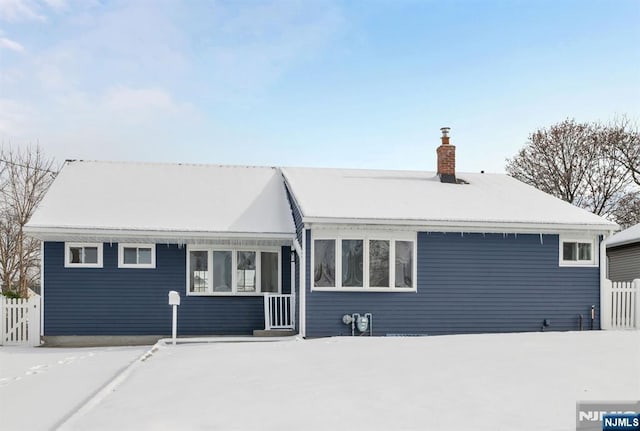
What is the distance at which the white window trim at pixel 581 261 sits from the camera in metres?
14.1

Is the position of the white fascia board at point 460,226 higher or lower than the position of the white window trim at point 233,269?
higher

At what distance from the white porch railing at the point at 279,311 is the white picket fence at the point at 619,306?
7.49 metres

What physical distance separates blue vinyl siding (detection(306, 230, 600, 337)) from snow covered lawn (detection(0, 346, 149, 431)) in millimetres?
4571

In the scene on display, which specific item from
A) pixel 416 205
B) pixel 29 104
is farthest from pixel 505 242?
pixel 29 104

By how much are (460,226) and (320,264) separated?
3.32 m

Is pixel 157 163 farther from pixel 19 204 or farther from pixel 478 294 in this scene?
pixel 19 204

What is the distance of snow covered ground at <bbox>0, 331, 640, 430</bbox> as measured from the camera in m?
6.08

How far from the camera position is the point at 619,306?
14.4 m

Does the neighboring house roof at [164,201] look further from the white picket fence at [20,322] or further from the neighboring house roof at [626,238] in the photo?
the neighboring house roof at [626,238]

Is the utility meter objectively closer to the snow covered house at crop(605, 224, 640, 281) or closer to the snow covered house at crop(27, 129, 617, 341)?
the snow covered house at crop(27, 129, 617, 341)

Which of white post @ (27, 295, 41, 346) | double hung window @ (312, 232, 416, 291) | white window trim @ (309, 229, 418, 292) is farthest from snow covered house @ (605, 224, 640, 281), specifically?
white post @ (27, 295, 41, 346)

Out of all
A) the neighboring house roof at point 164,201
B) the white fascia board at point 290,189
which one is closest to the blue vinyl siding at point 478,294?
the white fascia board at point 290,189

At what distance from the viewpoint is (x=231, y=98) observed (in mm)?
18344

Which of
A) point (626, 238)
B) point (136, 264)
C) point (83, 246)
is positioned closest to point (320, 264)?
point (136, 264)
